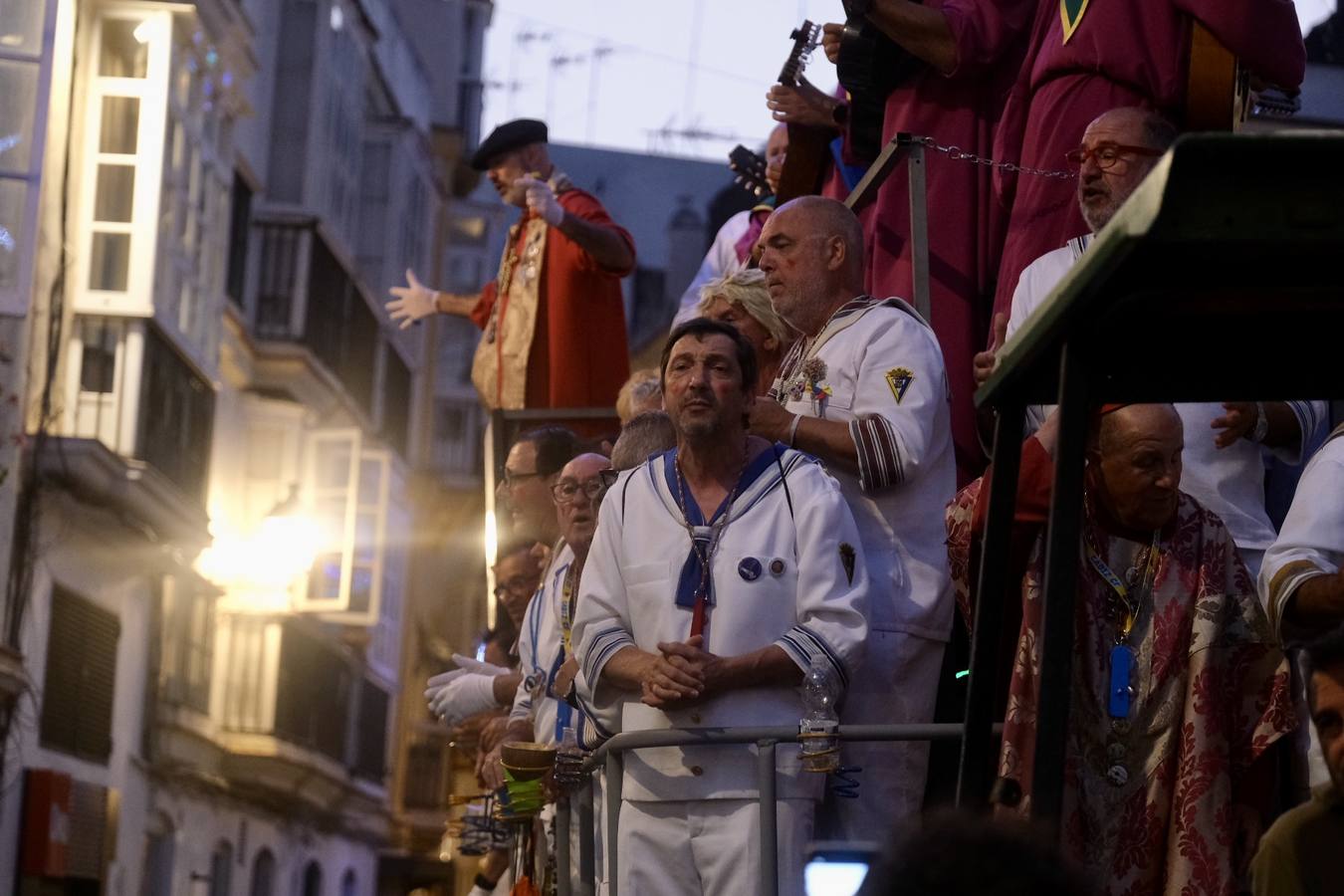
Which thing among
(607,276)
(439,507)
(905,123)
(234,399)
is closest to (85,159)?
(234,399)

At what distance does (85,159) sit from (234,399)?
8.55m

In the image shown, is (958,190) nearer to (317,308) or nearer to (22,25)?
(22,25)

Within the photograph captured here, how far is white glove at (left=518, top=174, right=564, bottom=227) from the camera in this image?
10883mm

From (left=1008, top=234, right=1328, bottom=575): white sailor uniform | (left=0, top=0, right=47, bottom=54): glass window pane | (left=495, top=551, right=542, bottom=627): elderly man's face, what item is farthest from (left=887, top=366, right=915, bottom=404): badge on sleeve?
(left=0, top=0, right=47, bottom=54): glass window pane

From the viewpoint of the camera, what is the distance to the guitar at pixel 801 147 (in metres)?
9.55

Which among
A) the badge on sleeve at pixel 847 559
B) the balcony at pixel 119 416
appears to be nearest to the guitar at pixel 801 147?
the badge on sleeve at pixel 847 559

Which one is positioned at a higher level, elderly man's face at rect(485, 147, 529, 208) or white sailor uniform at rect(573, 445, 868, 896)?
elderly man's face at rect(485, 147, 529, 208)

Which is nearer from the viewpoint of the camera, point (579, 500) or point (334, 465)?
point (579, 500)

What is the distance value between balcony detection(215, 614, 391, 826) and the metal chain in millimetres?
21809

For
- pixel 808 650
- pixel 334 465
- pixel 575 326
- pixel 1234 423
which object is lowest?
pixel 808 650

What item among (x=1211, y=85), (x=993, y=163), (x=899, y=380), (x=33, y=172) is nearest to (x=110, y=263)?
(x=33, y=172)

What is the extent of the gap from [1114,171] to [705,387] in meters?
1.26

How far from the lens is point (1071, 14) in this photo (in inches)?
307

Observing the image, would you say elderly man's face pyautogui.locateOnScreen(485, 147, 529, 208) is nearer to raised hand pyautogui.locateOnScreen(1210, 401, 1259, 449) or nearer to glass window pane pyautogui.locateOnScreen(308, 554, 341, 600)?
raised hand pyautogui.locateOnScreen(1210, 401, 1259, 449)
